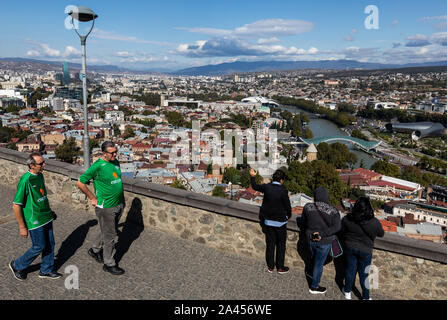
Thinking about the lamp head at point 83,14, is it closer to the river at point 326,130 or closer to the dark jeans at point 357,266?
the dark jeans at point 357,266

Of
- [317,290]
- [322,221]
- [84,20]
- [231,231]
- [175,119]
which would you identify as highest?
[84,20]

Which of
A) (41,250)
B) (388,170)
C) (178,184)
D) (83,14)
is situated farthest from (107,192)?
(388,170)

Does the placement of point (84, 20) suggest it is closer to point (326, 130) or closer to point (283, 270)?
point (283, 270)

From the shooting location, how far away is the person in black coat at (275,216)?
244 centimetres

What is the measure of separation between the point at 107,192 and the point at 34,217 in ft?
1.54

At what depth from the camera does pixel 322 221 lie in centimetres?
225

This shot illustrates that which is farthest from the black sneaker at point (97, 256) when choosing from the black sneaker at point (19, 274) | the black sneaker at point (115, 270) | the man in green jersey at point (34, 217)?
the black sneaker at point (19, 274)

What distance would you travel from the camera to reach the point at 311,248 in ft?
7.79

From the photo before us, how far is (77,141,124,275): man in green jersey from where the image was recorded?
2.37 meters

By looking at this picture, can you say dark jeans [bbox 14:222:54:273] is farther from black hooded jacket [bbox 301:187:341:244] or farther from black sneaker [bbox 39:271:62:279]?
black hooded jacket [bbox 301:187:341:244]

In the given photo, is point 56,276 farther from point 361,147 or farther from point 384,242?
point 361,147

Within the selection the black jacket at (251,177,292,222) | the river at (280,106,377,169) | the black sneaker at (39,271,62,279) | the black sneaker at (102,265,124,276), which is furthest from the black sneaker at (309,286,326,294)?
the river at (280,106,377,169)
